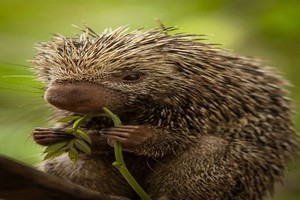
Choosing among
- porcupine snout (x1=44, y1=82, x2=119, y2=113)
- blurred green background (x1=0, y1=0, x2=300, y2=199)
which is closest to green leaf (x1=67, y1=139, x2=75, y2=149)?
porcupine snout (x1=44, y1=82, x2=119, y2=113)

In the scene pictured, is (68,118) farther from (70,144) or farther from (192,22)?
(192,22)

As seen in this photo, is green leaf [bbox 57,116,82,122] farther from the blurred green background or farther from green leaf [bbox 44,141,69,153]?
the blurred green background

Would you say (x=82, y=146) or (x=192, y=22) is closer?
(x=82, y=146)

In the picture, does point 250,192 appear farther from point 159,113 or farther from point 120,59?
point 120,59

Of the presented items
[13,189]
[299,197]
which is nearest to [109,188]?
[13,189]

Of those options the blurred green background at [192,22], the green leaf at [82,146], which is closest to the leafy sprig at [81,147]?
the green leaf at [82,146]

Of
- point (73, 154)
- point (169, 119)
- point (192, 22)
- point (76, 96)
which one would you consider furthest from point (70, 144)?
point (192, 22)
